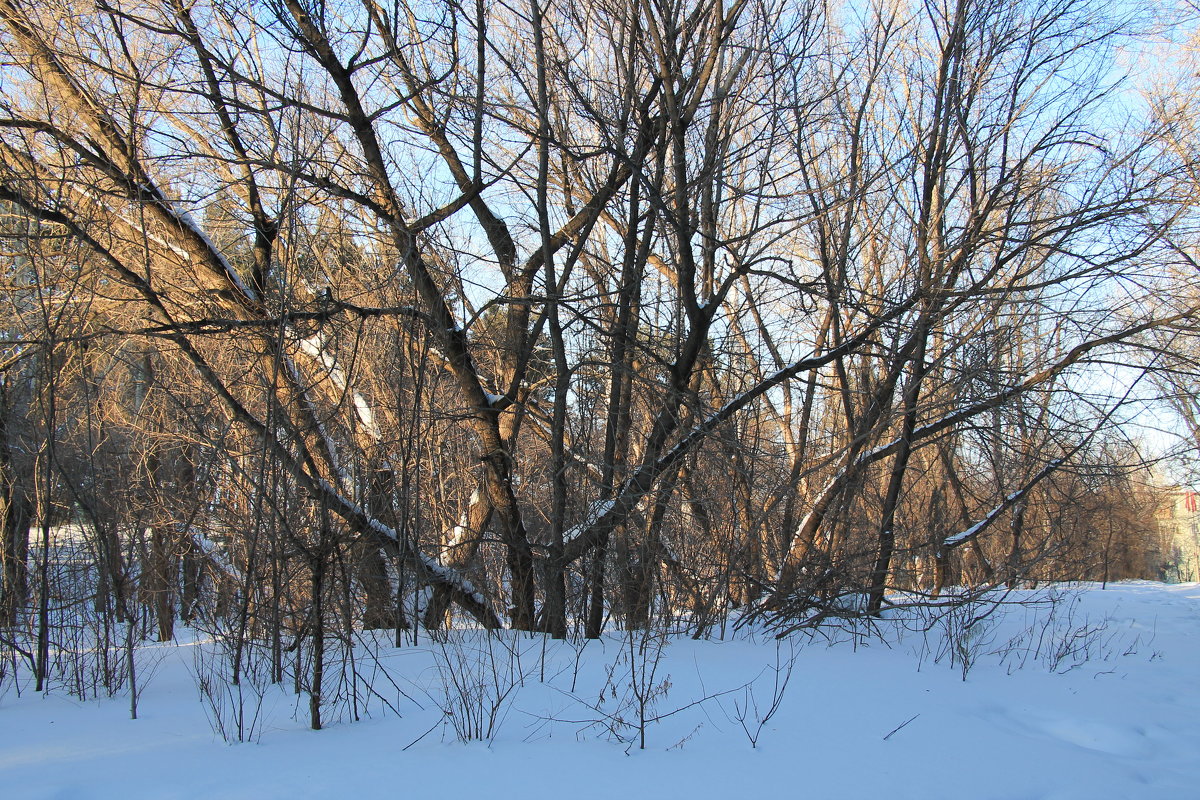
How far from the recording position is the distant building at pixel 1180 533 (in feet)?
47.5

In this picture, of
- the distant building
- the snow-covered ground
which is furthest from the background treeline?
the distant building

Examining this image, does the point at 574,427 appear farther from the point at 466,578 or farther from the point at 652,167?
the point at 652,167

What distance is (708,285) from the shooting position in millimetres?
6730

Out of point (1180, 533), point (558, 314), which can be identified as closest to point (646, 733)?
point (558, 314)

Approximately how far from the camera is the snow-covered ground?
2525 millimetres

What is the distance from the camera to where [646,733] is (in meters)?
3.10

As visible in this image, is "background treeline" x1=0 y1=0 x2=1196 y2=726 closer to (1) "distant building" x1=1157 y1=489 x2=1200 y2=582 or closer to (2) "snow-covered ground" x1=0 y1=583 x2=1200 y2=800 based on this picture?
(2) "snow-covered ground" x1=0 y1=583 x2=1200 y2=800

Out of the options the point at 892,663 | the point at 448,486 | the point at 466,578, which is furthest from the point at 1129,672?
the point at 448,486

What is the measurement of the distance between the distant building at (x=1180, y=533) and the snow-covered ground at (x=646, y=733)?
7.83 m

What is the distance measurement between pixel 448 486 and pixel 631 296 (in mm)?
3037

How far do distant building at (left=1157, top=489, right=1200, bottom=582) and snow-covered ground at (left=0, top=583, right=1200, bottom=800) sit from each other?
7827mm

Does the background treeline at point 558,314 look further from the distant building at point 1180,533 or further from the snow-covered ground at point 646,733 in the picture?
the distant building at point 1180,533

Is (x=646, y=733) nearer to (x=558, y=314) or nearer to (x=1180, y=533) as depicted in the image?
(x=558, y=314)

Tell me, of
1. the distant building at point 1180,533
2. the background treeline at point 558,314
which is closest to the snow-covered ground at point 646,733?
the background treeline at point 558,314
